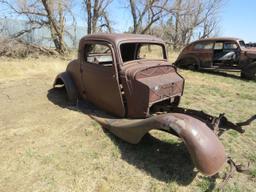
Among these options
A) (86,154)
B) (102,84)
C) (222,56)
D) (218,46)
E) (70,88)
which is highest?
(218,46)

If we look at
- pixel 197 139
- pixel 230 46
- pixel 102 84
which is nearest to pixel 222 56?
pixel 230 46

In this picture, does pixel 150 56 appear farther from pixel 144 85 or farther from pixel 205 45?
pixel 205 45

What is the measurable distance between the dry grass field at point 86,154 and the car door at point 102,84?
0.43 m

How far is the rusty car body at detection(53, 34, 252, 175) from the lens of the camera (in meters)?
2.99

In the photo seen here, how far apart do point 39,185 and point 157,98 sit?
7.23 feet

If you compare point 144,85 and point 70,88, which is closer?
point 144,85

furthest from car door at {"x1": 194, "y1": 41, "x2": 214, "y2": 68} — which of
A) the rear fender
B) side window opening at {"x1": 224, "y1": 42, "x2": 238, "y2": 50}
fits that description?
the rear fender

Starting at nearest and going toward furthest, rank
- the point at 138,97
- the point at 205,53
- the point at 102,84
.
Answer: the point at 138,97
the point at 102,84
the point at 205,53

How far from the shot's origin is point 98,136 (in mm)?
4234

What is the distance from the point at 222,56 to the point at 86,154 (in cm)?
869

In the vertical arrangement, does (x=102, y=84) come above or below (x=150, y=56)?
below

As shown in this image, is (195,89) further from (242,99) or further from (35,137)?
(35,137)

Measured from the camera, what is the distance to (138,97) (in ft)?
13.6

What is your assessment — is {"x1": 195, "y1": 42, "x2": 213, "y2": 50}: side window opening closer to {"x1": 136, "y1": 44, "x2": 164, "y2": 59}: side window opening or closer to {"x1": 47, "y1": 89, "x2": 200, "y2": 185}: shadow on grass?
{"x1": 136, "y1": 44, "x2": 164, "y2": 59}: side window opening
